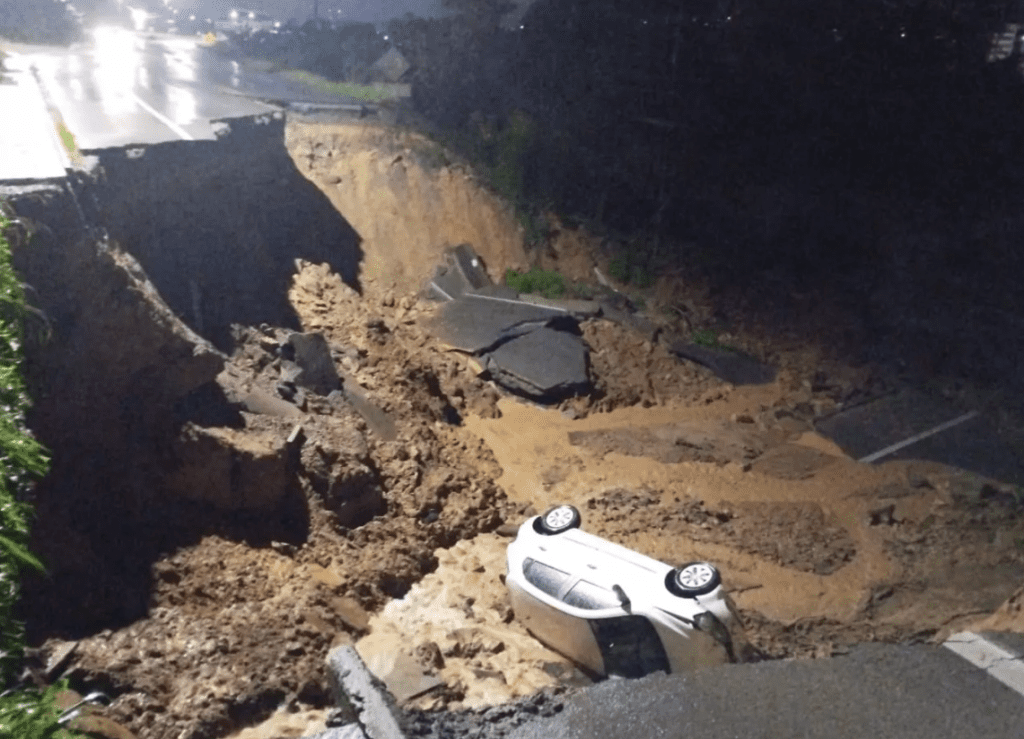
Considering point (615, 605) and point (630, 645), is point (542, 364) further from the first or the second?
point (630, 645)

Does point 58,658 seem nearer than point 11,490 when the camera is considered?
No

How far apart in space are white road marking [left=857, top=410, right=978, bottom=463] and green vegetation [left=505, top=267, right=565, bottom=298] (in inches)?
255

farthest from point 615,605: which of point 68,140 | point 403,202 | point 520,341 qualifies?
point 403,202

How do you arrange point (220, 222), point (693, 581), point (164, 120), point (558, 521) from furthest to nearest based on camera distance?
1. point (164, 120)
2. point (220, 222)
3. point (558, 521)
4. point (693, 581)

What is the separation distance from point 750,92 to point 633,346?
687 centimetres

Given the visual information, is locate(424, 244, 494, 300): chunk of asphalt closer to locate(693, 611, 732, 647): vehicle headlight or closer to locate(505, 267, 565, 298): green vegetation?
locate(505, 267, 565, 298): green vegetation

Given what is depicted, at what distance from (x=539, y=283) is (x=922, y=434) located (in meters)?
7.18

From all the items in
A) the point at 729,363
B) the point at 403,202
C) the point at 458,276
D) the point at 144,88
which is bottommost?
the point at 729,363

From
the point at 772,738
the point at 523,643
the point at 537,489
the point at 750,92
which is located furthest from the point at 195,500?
the point at 750,92

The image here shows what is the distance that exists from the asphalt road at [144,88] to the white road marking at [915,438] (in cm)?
1058

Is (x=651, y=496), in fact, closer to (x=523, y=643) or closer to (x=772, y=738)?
(x=523, y=643)

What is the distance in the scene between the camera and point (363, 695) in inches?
212

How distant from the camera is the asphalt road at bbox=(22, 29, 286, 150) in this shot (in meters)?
13.0

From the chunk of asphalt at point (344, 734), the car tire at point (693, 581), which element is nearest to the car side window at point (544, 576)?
the car tire at point (693, 581)
